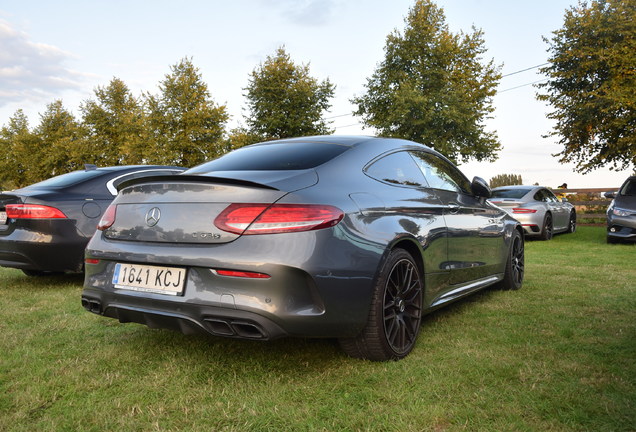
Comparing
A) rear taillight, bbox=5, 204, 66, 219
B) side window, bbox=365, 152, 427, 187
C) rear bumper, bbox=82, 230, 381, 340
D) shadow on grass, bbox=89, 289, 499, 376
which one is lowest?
shadow on grass, bbox=89, 289, 499, 376

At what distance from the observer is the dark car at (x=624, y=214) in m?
10.3

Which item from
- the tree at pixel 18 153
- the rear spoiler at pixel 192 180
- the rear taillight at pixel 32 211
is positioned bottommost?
the rear taillight at pixel 32 211

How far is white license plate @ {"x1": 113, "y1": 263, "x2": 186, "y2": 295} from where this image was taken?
2.66 metres

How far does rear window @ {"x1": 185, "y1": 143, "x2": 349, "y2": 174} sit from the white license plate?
0.75 meters

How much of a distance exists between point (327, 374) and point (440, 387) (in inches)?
24.7

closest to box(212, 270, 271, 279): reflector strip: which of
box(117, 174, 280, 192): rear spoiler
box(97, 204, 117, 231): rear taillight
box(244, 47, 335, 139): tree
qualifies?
box(117, 174, 280, 192): rear spoiler

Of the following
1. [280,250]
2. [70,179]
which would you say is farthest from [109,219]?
[70,179]

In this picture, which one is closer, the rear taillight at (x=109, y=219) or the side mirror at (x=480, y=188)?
the rear taillight at (x=109, y=219)

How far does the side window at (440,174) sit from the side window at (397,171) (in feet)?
0.45

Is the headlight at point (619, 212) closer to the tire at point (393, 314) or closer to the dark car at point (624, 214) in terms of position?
the dark car at point (624, 214)

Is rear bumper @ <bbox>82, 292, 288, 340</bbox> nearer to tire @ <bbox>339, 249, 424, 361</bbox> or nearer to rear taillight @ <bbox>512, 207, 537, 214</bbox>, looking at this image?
tire @ <bbox>339, 249, 424, 361</bbox>

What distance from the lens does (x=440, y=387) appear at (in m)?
2.66

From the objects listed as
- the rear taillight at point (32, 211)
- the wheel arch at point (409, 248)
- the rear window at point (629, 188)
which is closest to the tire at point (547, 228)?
the rear window at point (629, 188)

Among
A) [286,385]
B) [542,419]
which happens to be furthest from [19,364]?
[542,419]
